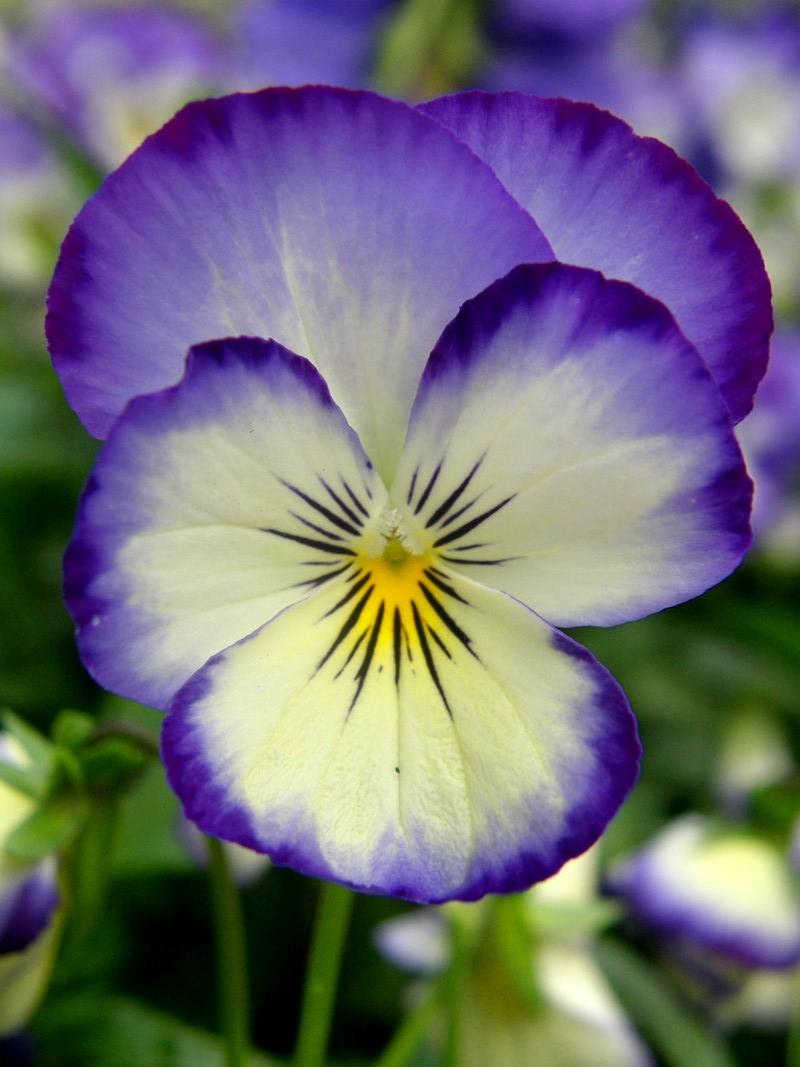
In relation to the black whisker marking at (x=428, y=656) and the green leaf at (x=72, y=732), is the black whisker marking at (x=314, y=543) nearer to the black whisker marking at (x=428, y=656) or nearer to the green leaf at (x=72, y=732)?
the black whisker marking at (x=428, y=656)

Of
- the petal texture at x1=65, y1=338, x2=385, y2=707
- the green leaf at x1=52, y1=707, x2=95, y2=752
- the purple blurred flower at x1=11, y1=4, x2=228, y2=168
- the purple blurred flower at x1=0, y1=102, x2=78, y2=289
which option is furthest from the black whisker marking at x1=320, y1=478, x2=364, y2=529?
the purple blurred flower at x1=0, y1=102, x2=78, y2=289

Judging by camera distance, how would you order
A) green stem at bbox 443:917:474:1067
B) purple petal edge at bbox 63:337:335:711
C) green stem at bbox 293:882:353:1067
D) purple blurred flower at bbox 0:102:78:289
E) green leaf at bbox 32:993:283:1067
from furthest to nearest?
purple blurred flower at bbox 0:102:78:289
green leaf at bbox 32:993:283:1067
green stem at bbox 443:917:474:1067
green stem at bbox 293:882:353:1067
purple petal edge at bbox 63:337:335:711

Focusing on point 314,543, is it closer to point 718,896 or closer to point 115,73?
point 718,896

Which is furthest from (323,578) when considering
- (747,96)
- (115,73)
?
(747,96)

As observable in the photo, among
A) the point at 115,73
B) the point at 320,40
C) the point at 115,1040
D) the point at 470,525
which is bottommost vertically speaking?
the point at 115,1040

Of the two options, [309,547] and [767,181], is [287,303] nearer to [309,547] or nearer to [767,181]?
[309,547]

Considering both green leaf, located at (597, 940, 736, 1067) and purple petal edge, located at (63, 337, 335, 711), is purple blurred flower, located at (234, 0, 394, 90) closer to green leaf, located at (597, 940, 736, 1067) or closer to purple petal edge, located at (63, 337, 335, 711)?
green leaf, located at (597, 940, 736, 1067)

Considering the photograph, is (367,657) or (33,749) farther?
(33,749)
